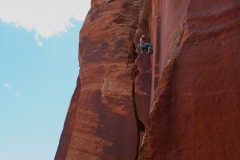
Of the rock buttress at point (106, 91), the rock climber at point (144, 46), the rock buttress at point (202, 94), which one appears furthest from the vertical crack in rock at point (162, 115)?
the rock buttress at point (106, 91)

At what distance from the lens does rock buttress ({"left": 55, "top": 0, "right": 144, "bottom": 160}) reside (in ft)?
39.1

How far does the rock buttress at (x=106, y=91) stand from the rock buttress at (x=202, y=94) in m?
7.59

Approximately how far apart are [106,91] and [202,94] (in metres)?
9.32

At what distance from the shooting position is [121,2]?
1622cm

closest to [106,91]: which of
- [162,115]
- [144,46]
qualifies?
[144,46]

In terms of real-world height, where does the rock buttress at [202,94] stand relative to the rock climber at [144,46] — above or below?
below

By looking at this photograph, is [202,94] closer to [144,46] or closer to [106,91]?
[144,46]

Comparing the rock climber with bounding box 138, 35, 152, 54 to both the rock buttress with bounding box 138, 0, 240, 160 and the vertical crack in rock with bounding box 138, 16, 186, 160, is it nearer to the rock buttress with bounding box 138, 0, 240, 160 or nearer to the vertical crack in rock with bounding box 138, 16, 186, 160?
the rock buttress with bounding box 138, 0, 240, 160

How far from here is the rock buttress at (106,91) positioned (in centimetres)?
1191

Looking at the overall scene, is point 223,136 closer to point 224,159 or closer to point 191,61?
point 224,159

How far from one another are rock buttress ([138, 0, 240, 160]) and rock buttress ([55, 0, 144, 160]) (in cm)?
759

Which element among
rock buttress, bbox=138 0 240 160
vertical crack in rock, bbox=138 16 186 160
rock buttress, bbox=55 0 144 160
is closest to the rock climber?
rock buttress, bbox=55 0 144 160

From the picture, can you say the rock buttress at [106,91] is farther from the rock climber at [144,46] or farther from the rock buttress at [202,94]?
the rock buttress at [202,94]

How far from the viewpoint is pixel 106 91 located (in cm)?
1314
